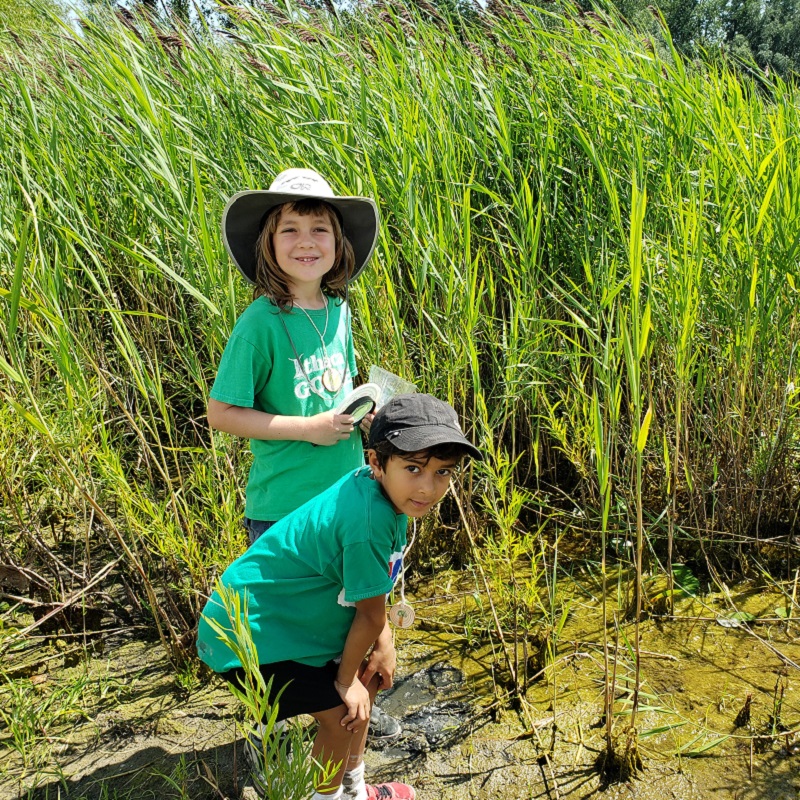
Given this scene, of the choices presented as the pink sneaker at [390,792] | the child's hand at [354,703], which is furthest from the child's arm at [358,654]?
the pink sneaker at [390,792]

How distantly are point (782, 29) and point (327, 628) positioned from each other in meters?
34.4

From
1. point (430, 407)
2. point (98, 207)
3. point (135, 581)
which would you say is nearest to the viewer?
point (430, 407)

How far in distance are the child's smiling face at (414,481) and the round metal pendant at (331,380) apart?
0.44 meters

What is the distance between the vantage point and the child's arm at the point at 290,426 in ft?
5.55

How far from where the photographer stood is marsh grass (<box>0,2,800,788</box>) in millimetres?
2266

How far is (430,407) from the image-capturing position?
1455mm

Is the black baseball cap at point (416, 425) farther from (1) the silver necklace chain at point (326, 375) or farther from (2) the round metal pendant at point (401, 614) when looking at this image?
(2) the round metal pendant at point (401, 614)

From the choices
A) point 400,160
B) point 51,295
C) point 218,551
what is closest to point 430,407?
point 218,551

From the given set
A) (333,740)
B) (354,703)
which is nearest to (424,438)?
(354,703)

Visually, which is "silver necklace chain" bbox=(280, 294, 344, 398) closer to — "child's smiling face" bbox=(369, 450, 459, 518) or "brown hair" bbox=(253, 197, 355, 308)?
"brown hair" bbox=(253, 197, 355, 308)

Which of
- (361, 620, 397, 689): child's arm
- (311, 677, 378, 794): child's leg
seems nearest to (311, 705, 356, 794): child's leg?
(311, 677, 378, 794): child's leg

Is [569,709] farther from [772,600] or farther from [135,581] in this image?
[135,581]

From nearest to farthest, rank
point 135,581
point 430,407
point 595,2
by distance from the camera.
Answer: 1. point 430,407
2. point 135,581
3. point 595,2

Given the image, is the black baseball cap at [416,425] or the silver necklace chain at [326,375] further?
the silver necklace chain at [326,375]
